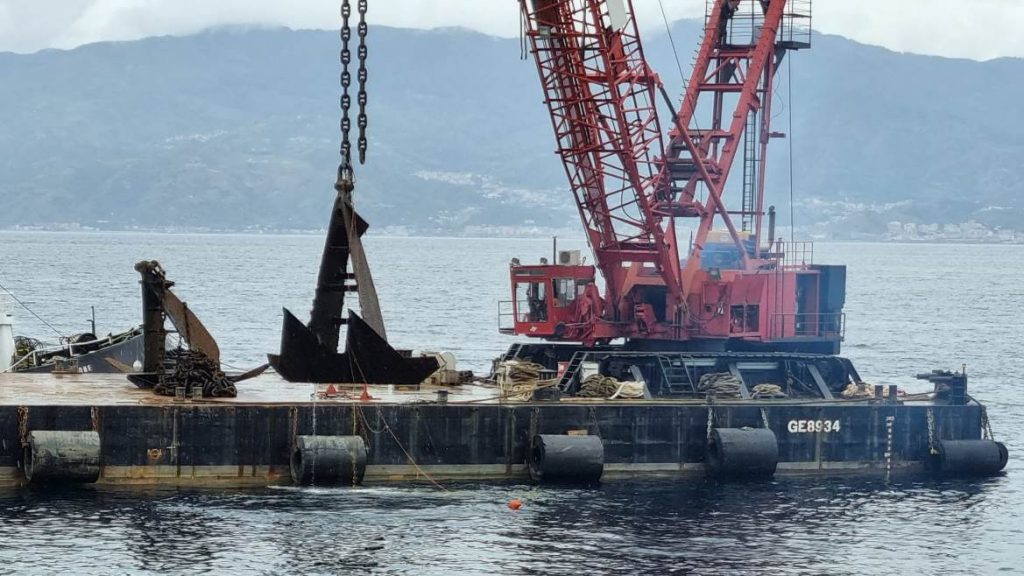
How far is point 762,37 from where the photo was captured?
199 ft

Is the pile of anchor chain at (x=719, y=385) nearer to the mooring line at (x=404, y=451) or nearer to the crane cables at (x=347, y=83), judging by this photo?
the mooring line at (x=404, y=451)

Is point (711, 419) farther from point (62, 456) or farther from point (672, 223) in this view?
point (62, 456)

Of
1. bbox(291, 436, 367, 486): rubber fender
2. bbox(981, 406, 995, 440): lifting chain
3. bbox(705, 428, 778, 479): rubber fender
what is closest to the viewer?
bbox(291, 436, 367, 486): rubber fender

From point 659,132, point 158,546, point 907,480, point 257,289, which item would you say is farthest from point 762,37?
point 257,289

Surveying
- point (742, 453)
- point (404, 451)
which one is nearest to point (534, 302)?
point (742, 453)

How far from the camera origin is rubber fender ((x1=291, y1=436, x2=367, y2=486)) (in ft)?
158

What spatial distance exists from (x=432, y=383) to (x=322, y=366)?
37.1 ft

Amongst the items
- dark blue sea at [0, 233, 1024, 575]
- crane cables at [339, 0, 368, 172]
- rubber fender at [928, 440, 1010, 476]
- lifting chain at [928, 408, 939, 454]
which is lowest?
dark blue sea at [0, 233, 1024, 575]

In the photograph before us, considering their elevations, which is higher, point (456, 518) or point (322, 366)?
point (322, 366)

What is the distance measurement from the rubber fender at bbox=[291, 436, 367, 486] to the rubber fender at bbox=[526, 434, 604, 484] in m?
5.31

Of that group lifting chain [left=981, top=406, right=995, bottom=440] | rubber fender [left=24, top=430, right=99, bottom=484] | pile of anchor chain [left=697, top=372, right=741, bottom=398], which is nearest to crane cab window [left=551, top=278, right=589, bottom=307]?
→ pile of anchor chain [left=697, top=372, right=741, bottom=398]

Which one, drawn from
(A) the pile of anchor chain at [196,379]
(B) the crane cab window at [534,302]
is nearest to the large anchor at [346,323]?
(A) the pile of anchor chain at [196,379]

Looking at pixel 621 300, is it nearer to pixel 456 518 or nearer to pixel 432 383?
pixel 432 383

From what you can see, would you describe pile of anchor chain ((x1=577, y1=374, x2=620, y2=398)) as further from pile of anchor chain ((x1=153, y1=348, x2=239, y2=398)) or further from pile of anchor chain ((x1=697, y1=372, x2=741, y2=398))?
pile of anchor chain ((x1=153, y1=348, x2=239, y2=398))
